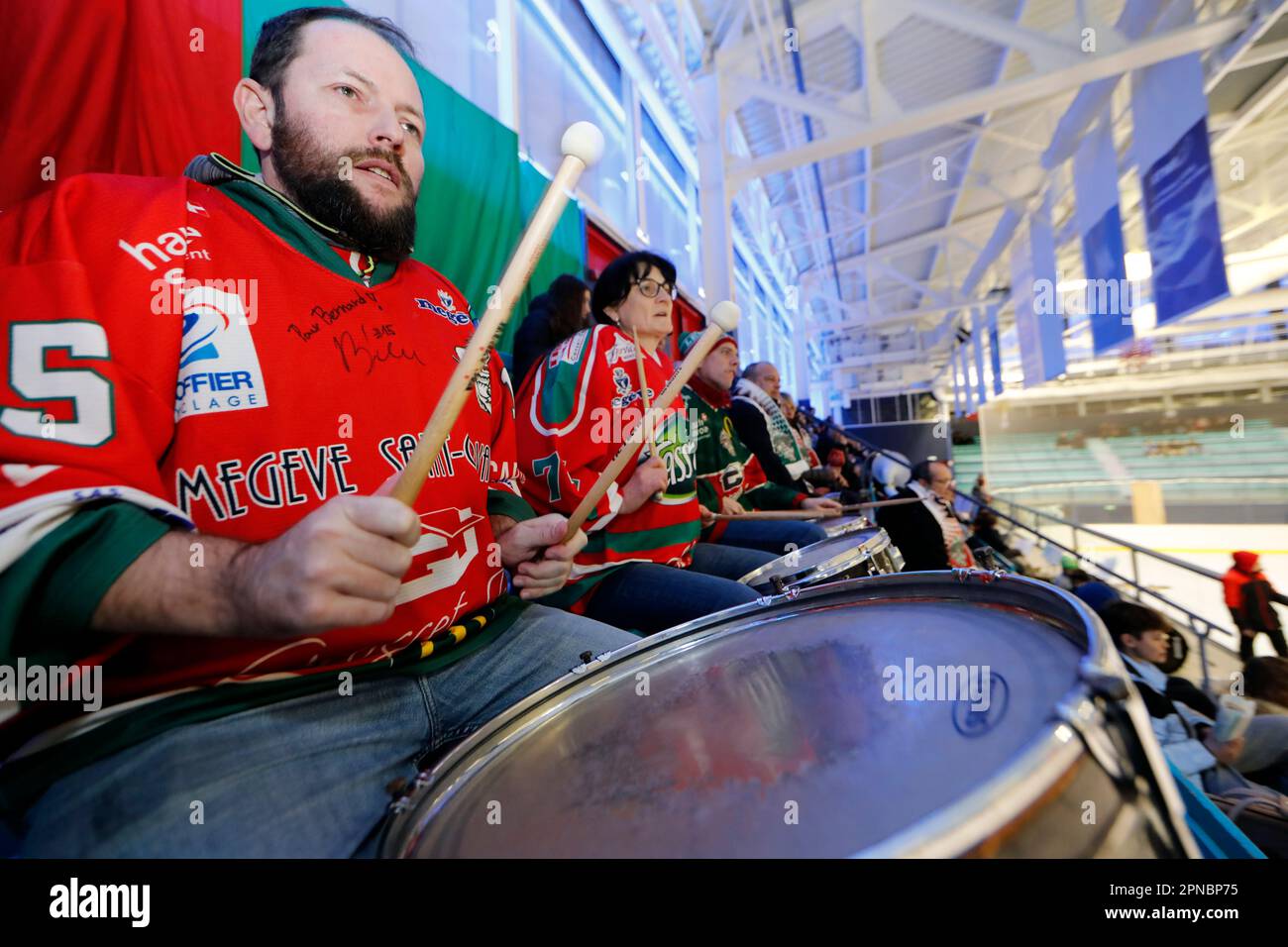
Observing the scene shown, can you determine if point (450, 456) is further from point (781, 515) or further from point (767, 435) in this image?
point (767, 435)

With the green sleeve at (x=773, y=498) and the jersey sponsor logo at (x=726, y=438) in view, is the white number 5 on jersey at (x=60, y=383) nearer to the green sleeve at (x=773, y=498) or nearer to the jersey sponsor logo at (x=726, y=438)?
the jersey sponsor logo at (x=726, y=438)

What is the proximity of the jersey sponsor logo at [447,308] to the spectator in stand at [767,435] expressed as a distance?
2158 mm

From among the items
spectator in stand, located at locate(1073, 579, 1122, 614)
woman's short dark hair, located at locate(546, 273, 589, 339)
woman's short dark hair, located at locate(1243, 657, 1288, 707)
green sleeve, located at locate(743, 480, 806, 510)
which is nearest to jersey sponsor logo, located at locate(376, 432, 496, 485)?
woman's short dark hair, located at locate(546, 273, 589, 339)

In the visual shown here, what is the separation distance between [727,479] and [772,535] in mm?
351

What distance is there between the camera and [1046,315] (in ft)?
15.5

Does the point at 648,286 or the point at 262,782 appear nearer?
the point at 262,782

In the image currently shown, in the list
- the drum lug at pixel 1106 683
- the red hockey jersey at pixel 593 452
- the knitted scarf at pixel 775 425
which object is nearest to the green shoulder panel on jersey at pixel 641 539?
the red hockey jersey at pixel 593 452

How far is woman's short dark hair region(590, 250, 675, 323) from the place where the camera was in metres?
1.76

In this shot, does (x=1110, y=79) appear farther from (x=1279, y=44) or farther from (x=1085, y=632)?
(x=1085, y=632)

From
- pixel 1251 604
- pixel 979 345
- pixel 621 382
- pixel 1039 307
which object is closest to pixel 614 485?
pixel 621 382

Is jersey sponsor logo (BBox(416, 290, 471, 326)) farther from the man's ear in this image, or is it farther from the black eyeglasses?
the black eyeglasses

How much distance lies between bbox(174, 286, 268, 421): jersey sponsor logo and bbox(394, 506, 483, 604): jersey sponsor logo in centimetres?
26

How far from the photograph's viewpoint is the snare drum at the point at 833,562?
1.37m

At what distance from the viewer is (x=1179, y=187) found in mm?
2859
